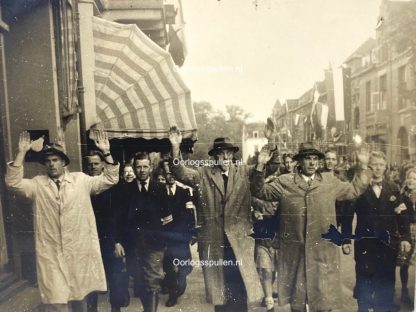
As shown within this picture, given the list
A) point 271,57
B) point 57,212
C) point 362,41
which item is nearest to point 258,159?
point 271,57

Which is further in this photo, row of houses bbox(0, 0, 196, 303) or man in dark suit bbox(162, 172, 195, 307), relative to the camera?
man in dark suit bbox(162, 172, 195, 307)

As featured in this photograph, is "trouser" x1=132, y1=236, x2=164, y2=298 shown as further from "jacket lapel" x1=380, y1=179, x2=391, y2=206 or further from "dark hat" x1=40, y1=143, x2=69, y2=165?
"jacket lapel" x1=380, y1=179, x2=391, y2=206

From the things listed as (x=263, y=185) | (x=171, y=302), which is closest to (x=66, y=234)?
(x=171, y=302)

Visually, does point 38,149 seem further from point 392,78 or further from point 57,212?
point 392,78

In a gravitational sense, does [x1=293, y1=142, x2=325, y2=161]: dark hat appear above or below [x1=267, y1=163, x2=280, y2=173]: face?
above

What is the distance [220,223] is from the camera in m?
2.85

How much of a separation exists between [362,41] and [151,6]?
164cm

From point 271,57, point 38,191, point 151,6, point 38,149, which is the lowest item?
point 38,191

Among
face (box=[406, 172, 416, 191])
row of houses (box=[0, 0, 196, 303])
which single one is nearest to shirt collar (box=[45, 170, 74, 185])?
row of houses (box=[0, 0, 196, 303])

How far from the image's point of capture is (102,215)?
2846mm

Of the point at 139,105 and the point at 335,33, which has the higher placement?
the point at 335,33

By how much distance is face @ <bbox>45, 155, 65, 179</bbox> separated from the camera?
9.11ft

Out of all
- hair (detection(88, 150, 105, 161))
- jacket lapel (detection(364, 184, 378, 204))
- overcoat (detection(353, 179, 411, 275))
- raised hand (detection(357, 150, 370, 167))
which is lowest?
overcoat (detection(353, 179, 411, 275))

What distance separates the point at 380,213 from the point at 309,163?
0.70 metres
